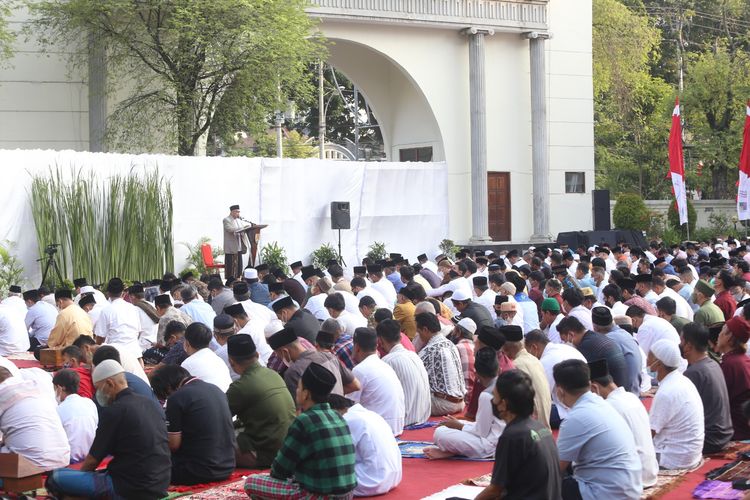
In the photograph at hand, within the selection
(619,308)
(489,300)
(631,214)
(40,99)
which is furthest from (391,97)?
(619,308)

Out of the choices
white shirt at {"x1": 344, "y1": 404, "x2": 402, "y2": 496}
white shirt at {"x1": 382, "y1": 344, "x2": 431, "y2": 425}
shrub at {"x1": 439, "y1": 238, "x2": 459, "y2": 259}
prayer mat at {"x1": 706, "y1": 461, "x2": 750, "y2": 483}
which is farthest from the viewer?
shrub at {"x1": 439, "y1": 238, "x2": 459, "y2": 259}

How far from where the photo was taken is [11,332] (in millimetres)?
13156

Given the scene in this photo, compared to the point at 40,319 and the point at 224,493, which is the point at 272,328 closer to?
the point at 224,493

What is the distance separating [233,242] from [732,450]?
1185 centimetres

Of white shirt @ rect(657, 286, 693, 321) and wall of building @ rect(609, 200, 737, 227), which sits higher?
wall of building @ rect(609, 200, 737, 227)

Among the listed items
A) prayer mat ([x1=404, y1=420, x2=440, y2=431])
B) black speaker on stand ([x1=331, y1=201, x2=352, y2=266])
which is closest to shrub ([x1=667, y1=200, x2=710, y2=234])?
black speaker on stand ([x1=331, y1=201, x2=352, y2=266])

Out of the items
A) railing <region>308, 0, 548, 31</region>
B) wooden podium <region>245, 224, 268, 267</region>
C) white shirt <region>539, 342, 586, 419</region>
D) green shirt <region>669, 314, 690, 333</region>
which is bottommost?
white shirt <region>539, 342, 586, 419</region>

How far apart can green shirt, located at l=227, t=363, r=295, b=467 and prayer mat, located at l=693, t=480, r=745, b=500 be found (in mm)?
2790

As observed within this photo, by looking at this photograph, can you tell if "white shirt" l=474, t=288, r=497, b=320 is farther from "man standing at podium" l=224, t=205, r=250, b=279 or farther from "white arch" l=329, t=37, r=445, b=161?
"white arch" l=329, t=37, r=445, b=161

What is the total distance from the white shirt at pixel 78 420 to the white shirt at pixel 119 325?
3923 millimetres

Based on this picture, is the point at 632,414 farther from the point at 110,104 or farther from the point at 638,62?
the point at 638,62

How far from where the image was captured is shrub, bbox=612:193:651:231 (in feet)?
92.0

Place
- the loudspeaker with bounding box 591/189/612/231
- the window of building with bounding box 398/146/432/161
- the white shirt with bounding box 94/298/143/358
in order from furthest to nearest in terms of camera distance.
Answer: the loudspeaker with bounding box 591/189/612/231 → the window of building with bounding box 398/146/432/161 → the white shirt with bounding box 94/298/143/358

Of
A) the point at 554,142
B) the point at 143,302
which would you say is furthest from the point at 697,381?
the point at 554,142
